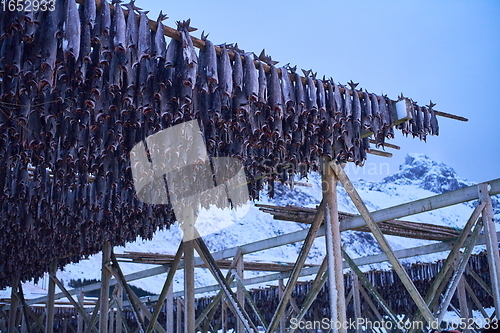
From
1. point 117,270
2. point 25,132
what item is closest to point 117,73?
point 25,132

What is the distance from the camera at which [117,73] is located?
3.84 m

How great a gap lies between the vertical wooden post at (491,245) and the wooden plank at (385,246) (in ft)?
3.43

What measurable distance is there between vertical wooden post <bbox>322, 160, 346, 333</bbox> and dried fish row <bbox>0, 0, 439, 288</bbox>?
301 millimetres

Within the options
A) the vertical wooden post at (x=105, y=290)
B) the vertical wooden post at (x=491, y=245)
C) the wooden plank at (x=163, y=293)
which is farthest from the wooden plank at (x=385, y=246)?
the vertical wooden post at (x=105, y=290)

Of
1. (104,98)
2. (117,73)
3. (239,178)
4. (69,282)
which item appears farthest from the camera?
(69,282)

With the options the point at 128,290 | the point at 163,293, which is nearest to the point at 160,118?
the point at 163,293

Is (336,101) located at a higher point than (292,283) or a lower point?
higher

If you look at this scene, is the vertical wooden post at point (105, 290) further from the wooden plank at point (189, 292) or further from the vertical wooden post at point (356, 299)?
the vertical wooden post at point (356, 299)

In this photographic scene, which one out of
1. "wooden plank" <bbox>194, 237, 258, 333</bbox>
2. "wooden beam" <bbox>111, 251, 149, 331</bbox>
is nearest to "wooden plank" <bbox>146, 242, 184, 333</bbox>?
"wooden plank" <bbox>194, 237, 258, 333</bbox>

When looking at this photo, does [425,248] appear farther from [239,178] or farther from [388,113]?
[388,113]

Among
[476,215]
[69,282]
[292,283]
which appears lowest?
[292,283]

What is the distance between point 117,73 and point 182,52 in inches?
19.2

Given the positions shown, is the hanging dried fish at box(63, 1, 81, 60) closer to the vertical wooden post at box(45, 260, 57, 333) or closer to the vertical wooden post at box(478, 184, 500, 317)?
the vertical wooden post at box(478, 184, 500, 317)

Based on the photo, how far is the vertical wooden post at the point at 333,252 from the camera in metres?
5.75
